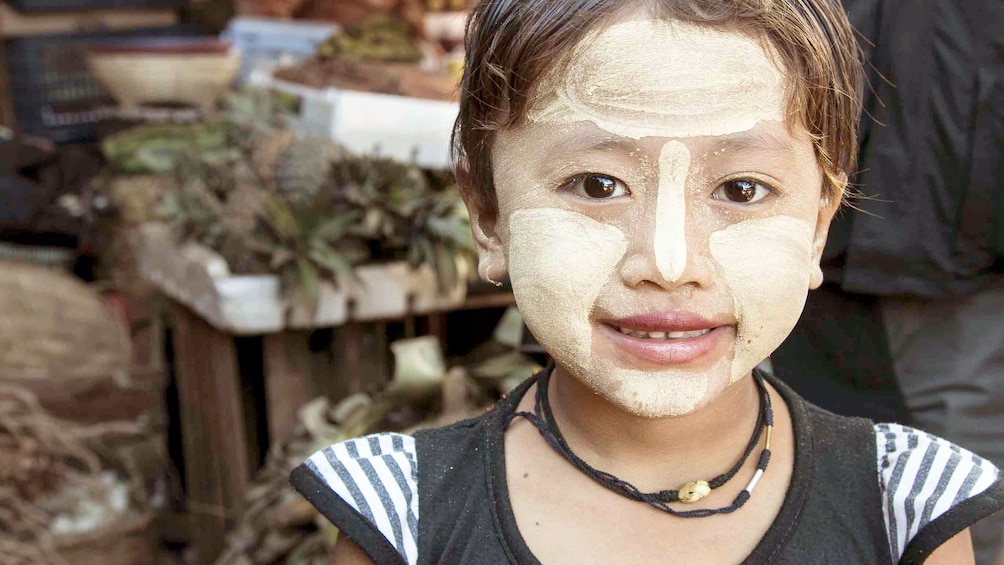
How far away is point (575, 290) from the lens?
3.78ft

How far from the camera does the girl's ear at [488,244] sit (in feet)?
4.38

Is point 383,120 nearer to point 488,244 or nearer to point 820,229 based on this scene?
point 488,244

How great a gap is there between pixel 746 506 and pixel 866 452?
18 centimetres

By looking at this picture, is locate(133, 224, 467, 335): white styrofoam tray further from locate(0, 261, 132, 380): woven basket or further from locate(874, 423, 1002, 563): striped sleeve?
locate(874, 423, 1002, 563): striped sleeve

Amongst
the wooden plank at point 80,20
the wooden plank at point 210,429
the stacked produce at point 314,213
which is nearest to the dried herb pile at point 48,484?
the wooden plank at point 210,429

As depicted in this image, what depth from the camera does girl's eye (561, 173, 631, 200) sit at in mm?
1159

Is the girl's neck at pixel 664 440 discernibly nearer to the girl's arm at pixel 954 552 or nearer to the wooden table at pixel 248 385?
the girl's arm at pixel 954 552

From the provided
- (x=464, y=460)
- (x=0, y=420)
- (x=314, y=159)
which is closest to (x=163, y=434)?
(x=0, y=420)

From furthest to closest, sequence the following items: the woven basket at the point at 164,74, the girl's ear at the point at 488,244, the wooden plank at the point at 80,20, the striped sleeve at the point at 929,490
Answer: the wooden plank at the point at 80,20
the woven basket at the point at 164,74
the girl's ear at the point at 488,244
the striped sleeve at the point at 929,490

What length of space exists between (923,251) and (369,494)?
105 cm

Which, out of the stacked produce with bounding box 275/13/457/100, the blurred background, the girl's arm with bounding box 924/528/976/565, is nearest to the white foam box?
the blurred background

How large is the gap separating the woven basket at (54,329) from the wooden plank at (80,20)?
95.5 inches

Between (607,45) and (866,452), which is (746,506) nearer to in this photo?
(866,452)

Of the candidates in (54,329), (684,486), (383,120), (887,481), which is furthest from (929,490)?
(54,329)
